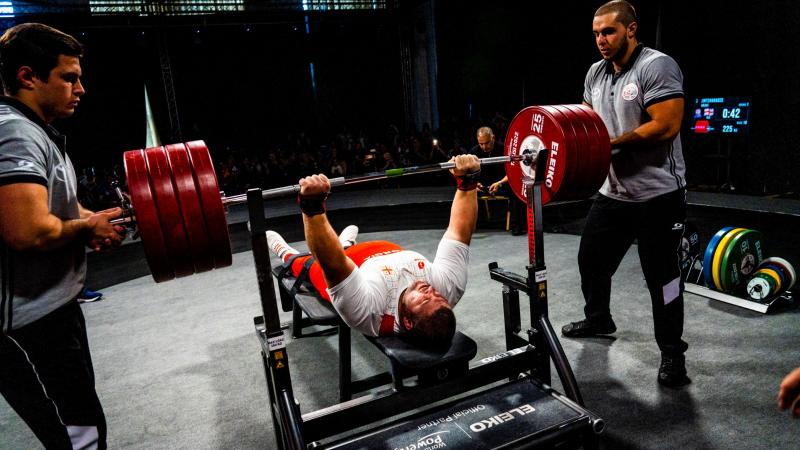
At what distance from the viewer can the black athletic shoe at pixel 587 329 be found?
8.82 feet

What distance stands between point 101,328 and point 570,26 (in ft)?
22.5

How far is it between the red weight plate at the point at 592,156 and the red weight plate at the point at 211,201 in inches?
53.5

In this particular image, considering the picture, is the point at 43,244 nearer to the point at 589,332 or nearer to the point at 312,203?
the point at 312,203

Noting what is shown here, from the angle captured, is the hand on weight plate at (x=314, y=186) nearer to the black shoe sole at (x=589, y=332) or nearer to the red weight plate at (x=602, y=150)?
the red weight plate at (x=602, y=150)

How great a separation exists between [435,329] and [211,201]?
0.85 m

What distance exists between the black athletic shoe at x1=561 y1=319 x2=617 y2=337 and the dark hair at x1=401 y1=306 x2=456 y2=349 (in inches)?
45.8

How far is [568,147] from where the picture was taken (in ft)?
6.34

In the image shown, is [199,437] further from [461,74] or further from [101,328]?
[461,74]

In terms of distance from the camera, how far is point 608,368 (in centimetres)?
239

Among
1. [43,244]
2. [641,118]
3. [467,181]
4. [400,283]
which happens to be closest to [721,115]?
[641,118]

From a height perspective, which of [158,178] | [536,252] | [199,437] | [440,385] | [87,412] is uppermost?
[158,178]

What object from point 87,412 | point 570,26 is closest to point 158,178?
point 87,412

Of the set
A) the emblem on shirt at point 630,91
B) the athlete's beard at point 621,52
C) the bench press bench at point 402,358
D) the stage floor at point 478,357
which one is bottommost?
the stage floor at point 478,357

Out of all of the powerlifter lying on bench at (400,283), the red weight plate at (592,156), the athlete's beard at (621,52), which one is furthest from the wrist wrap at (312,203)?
the athlete's beard at (621,52)
